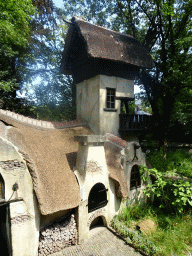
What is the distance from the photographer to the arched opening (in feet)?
20.5

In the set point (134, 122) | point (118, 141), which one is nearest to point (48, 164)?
point (118, 141)

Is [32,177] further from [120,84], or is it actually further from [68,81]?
[68,81]

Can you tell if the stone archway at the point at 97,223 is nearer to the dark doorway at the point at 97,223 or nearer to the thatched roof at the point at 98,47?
the dark doorway at the point at 97,223

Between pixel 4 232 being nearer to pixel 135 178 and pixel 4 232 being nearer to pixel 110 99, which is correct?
pixel 135 178

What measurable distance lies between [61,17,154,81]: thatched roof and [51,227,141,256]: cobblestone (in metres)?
8.23

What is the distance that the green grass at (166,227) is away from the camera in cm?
540

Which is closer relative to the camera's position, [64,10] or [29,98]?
[29,98]

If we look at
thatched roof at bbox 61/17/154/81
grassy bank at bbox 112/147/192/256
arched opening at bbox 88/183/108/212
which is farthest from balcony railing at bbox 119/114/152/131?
arched opening at bbox 88/183/108/212

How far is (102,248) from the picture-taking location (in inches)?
221

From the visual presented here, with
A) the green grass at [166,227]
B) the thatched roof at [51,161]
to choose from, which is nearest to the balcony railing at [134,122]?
the thatched roof at [51,161]

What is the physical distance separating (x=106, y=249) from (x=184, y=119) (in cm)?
962

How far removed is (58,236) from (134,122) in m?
7.05

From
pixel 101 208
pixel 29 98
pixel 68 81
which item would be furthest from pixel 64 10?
pixel 101 208

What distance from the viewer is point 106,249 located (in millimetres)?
5559
